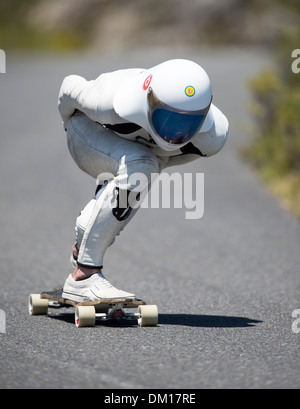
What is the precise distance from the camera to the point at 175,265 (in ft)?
25.9

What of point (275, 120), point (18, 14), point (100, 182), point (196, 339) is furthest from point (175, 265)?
point (18, 14)

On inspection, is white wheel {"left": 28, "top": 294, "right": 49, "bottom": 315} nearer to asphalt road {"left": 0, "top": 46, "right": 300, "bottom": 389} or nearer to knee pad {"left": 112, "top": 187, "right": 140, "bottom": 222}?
asphalt road {"left": 0, "top": 46, "right": 300, "bottom": 389}

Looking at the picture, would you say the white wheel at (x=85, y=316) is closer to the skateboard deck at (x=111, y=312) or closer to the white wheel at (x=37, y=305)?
the skateboard deck at (x=111, y=312)

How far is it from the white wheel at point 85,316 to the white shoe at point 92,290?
12 centimetres

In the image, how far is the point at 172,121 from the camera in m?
4.86

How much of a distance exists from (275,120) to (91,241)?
10318 millimetres

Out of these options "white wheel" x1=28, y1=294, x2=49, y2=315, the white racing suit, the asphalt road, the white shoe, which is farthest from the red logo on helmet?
"white wheel" x1=28, y1=294, x2=49, y2=315

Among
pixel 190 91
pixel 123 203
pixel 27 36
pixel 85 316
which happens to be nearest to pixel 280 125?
pixel 123 203

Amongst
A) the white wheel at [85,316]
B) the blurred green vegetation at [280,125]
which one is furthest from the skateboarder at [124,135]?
the blurred green vegetation at [280,125]

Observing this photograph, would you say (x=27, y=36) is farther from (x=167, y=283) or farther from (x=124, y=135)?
(x=124, y=135)

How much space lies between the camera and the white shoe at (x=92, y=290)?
205 inches

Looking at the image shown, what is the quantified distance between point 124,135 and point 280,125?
28.3 ft

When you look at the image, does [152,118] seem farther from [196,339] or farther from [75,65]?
[75,65]

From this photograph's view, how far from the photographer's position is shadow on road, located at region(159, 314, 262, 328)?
17.7 feet
